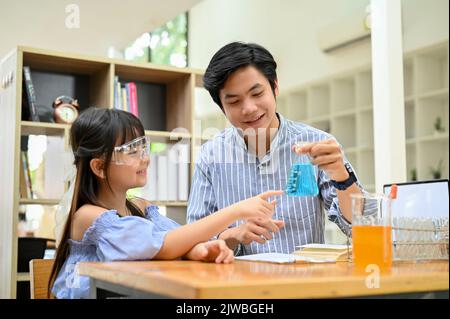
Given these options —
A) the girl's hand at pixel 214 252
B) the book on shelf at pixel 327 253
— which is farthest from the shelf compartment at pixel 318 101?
the girl's hand at pixel 214 252

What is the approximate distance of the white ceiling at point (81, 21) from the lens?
432cm

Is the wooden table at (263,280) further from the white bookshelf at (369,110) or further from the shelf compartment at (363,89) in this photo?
the shelf compartment at (363,89)

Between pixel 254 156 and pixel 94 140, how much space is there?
48cm

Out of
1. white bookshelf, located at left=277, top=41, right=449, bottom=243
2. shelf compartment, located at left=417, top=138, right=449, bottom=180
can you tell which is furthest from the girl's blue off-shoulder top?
shelf compartment, located at left=417, top=138, right=449, bottom=180

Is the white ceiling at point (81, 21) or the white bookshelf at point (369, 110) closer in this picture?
the white ceiling at point (81, 21)

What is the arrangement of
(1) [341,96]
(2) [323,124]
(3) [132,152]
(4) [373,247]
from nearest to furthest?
(4) [373,247] → (3) [132,152] → (1) [341,96] → (2) [323,124]

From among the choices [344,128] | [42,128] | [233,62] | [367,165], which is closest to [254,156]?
[233,62]

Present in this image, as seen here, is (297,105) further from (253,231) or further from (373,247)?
(373,247)

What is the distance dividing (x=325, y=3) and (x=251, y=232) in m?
4.89

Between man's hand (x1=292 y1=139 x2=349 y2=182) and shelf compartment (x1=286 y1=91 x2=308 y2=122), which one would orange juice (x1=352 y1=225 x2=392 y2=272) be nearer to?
man's hand (x1=292 y1=139 x2=349 y2=182)

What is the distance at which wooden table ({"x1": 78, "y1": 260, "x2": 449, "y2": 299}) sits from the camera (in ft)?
2.66

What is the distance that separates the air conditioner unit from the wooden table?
14.5 feet

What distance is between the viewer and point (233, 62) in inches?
Answer: 68.0

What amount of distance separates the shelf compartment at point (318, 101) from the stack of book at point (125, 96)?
9.71 feet
